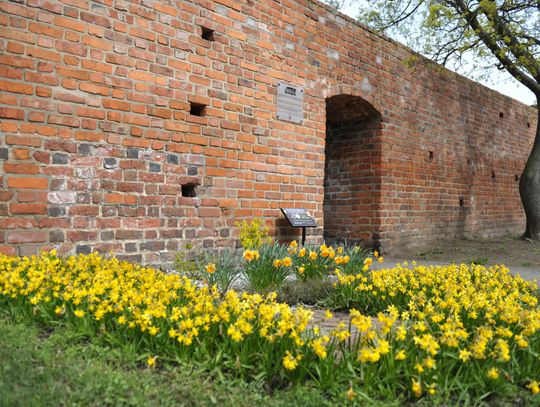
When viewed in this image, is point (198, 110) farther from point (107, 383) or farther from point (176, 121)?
point (107, 383)

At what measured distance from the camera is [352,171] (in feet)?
26.8

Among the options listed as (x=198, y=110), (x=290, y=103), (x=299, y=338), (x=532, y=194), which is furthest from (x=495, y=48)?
(x=299, y=338)

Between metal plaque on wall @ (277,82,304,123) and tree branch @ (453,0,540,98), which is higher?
tree branch @ (453,0,540,98)

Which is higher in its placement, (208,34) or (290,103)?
(208,34)

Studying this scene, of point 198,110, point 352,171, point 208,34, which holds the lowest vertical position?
point 352,171

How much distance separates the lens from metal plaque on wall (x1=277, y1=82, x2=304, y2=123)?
238 inches

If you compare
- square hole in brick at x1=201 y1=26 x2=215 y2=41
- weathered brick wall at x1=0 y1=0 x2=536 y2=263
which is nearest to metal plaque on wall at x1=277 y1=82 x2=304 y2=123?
weathered brick wall at x1=0 y1=0 x2=536 y2=263

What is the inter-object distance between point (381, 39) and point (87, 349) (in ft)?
23.2

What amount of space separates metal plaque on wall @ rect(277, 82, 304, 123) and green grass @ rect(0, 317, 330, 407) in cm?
435

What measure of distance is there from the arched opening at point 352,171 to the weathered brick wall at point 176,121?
49 mm

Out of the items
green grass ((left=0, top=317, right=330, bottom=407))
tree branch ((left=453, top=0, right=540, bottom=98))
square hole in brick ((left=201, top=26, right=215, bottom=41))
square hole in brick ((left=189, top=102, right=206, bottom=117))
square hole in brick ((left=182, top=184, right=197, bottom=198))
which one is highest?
tree branch ((left=453, top=0, right=540, bottom=98))

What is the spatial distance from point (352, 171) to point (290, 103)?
2.42 metres

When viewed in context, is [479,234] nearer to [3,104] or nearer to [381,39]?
[381,39]

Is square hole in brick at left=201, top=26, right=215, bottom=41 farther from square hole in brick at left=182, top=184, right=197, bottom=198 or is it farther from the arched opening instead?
the arched opening
